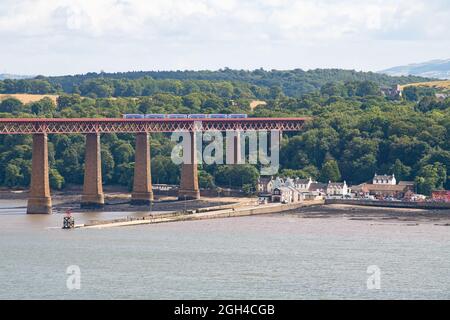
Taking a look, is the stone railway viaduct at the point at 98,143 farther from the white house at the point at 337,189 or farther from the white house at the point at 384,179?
the white house at the point at 384,179

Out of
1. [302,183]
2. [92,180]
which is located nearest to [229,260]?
[92,180]

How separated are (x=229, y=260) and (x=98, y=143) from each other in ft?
145

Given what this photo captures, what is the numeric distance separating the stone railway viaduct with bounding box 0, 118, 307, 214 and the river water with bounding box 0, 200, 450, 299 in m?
11.0

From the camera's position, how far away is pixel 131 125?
12712 centimetres

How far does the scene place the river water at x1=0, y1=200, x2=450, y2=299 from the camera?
6556 centimetres

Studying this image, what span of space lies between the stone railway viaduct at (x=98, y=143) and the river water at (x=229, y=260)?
35.9 ft

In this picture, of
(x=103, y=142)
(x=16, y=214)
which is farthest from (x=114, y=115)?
(x=16, y=214)

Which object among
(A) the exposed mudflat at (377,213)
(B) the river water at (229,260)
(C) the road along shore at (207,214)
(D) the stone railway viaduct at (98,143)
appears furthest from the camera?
(D) the stone railway viaduct at (98,143)

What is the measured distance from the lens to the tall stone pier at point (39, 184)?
372 ft

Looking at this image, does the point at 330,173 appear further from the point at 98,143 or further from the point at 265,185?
the point at 98,143

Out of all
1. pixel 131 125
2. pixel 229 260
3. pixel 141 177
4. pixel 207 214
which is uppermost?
pixel 131 125

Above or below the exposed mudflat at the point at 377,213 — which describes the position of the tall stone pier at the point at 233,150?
above

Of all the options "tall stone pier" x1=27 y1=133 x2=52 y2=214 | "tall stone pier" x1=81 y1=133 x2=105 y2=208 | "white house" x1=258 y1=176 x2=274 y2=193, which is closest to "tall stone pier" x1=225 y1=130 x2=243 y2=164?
"white house" x1=258 y1=176 x2=274 y2=193

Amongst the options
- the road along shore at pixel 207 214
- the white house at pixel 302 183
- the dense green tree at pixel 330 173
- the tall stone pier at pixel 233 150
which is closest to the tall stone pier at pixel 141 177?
the road along shore at pixel 207 214
